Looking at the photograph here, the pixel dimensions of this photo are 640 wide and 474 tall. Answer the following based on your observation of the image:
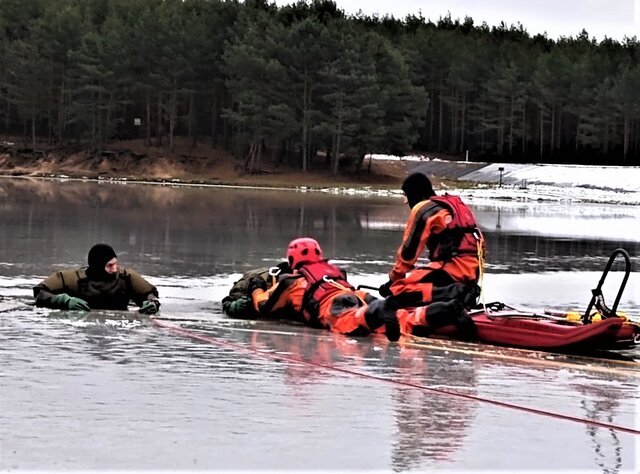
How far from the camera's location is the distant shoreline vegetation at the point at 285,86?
75438 mm

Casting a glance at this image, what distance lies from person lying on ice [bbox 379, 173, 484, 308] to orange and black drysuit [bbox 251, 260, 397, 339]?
1.29 ft

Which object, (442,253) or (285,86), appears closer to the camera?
(442,253)

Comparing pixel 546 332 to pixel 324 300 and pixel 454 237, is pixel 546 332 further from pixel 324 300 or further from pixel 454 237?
pixel 324 300

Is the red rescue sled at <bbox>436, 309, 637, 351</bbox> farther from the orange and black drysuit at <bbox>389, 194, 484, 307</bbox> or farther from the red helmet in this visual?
the red helmet

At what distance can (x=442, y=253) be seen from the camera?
10.3m

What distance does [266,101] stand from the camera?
2997 inches

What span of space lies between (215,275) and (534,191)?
1746 inches

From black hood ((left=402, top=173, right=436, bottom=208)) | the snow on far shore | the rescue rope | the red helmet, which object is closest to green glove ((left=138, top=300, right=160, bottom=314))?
the rescue rope

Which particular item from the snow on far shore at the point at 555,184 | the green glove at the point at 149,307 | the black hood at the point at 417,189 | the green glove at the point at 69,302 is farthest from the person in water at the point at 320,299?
the snow on far shore at the point at 555,184

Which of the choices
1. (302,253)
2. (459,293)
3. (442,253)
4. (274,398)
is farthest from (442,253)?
(274,398)

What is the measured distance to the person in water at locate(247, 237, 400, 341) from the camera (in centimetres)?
1016

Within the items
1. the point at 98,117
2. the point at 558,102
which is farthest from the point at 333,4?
the point at 98,117

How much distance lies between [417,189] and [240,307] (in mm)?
2457

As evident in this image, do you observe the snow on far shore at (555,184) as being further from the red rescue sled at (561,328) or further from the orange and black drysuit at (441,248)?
the red rescue sled at (561,328)
